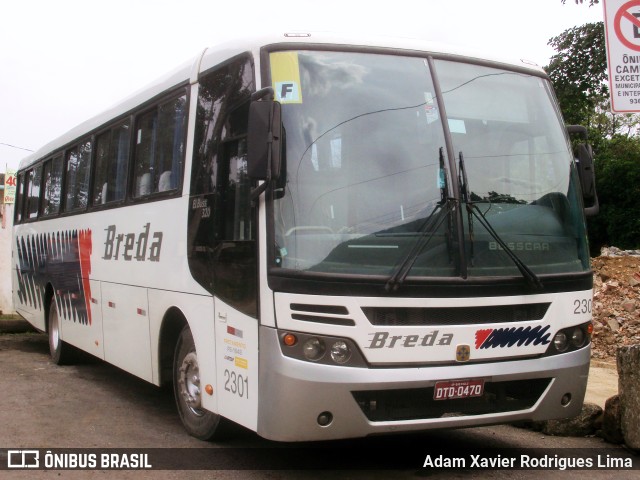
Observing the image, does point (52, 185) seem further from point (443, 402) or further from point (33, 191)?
point (443, 402)

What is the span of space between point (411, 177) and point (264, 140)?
3.50 ft

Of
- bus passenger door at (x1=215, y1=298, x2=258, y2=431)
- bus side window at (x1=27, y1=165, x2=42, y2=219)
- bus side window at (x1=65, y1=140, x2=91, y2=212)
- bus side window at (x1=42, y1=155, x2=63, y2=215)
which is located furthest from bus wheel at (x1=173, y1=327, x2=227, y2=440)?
bus side window at (x1=27, y1=165, x2=42, y2=219)

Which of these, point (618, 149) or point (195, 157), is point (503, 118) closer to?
point (195, 157)

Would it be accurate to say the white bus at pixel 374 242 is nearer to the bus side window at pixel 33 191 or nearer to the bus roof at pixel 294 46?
the bus roof at pixel 294 46

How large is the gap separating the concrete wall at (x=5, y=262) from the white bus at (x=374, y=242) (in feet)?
53.8

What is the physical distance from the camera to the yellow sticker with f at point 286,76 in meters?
5.55

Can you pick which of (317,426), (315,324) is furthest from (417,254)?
(317,426)

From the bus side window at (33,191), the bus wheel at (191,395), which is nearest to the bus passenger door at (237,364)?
the bus wheel at (191,395)

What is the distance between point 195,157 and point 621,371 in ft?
13.0

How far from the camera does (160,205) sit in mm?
7523

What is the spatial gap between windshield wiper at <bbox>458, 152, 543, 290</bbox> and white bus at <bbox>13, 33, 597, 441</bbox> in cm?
1

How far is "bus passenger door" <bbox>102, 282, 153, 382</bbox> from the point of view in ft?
25.8

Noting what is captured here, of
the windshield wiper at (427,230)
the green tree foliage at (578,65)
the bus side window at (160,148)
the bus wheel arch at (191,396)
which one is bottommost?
the bus wheel arch at (191,396)

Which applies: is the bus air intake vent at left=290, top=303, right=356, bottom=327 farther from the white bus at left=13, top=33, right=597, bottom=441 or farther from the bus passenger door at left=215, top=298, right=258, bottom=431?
the bus passenger door at left=215, top=298, right=258, bottom=431
